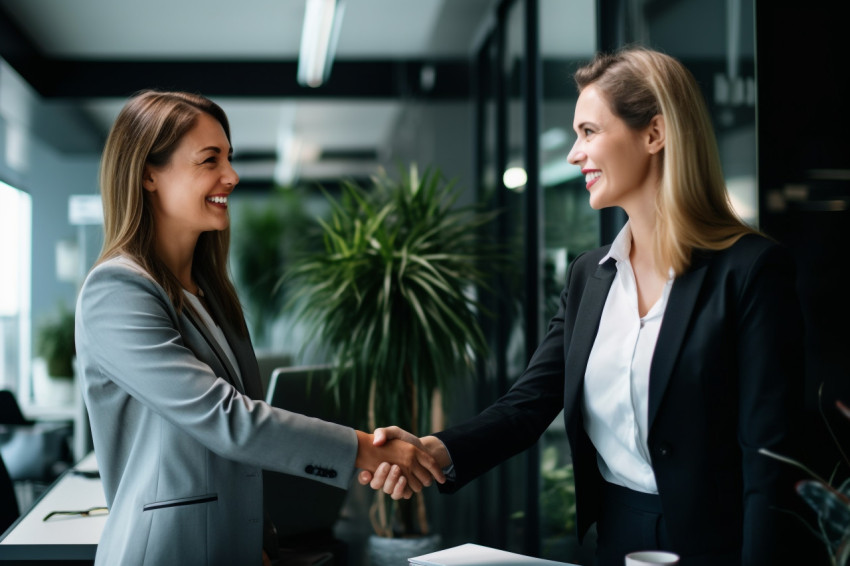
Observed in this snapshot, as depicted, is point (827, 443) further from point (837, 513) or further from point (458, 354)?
point (458, 354)

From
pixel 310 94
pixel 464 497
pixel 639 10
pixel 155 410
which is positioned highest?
pixel 310 94

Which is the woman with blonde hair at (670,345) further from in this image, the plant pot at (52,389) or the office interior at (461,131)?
the plant pot at (52,389)

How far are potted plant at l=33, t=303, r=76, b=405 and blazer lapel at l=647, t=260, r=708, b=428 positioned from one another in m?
5.79

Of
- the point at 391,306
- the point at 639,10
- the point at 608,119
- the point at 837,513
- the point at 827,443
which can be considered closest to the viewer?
the point at 837,513

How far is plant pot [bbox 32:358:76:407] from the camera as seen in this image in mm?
6422

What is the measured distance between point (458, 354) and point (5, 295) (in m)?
4.37

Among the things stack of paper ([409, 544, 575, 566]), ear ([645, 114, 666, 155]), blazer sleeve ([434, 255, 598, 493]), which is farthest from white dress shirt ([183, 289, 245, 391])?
ear ([645, 114, 666, 155])

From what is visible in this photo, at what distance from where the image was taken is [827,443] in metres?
2.09

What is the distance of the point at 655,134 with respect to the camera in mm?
1797

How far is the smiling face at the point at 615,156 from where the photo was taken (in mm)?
1813

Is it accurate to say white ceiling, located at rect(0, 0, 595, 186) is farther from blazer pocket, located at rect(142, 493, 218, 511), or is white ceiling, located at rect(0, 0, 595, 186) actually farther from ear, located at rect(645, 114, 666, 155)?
blazer pocket, located at rect(142, 493, 218, 511)

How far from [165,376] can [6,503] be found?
166 cm

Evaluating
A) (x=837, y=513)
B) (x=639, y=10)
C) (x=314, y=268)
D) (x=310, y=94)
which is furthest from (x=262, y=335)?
(x=837, y=513)

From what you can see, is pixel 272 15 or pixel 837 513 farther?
pixel 272 15
